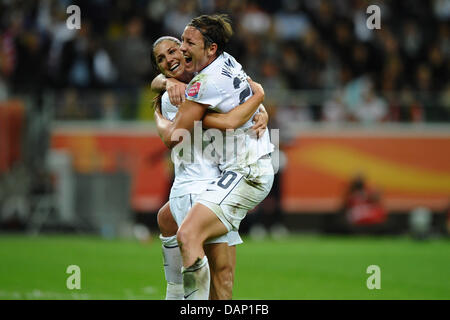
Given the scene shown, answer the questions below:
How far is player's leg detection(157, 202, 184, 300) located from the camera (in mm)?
6637

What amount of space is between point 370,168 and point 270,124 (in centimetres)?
345

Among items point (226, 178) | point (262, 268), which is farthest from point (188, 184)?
point (262, 268)

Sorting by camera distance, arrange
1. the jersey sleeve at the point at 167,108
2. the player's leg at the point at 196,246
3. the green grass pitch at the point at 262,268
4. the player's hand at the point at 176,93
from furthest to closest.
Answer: the green grass pitch at the point at 262,268, the jersey sleeve at the point at 167,108, the player's hand at the point at 176,93, the player's leg at the point at 196,246

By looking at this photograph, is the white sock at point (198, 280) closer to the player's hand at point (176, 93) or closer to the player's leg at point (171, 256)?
the player's leg at point (171, 256)

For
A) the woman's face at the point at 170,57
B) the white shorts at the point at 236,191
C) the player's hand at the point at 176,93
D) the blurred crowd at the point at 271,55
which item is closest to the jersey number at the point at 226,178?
A: the white shorts at the point at 236,191

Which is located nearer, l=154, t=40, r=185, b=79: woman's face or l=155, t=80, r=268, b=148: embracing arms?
l=155, t=80, r=268, b=148: embracing arms

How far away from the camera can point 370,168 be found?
57.6 ft

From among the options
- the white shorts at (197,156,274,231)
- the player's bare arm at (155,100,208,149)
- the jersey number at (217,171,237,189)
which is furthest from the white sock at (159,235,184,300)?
the player's bare arm at (155,100,208,149)

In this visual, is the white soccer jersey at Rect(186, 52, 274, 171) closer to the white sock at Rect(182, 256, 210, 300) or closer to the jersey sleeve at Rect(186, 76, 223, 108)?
the jersey sleeve at Rect(186, 76, 223, 108)

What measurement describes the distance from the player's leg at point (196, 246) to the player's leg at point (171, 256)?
30.6 inches

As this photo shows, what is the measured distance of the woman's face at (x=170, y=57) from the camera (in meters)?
6.47

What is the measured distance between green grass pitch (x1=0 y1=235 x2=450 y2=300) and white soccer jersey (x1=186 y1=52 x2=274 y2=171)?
2.49 m

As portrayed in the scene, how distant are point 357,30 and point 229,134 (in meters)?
14.6

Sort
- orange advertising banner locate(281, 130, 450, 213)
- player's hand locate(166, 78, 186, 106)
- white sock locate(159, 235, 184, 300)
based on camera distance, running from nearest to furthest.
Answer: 1. player's hand locate(166, 78, 186, 106)
2. white sock locate(159, 235, 184, 300)
3. orange advertising banner locate(281, 130, 450, 213)
